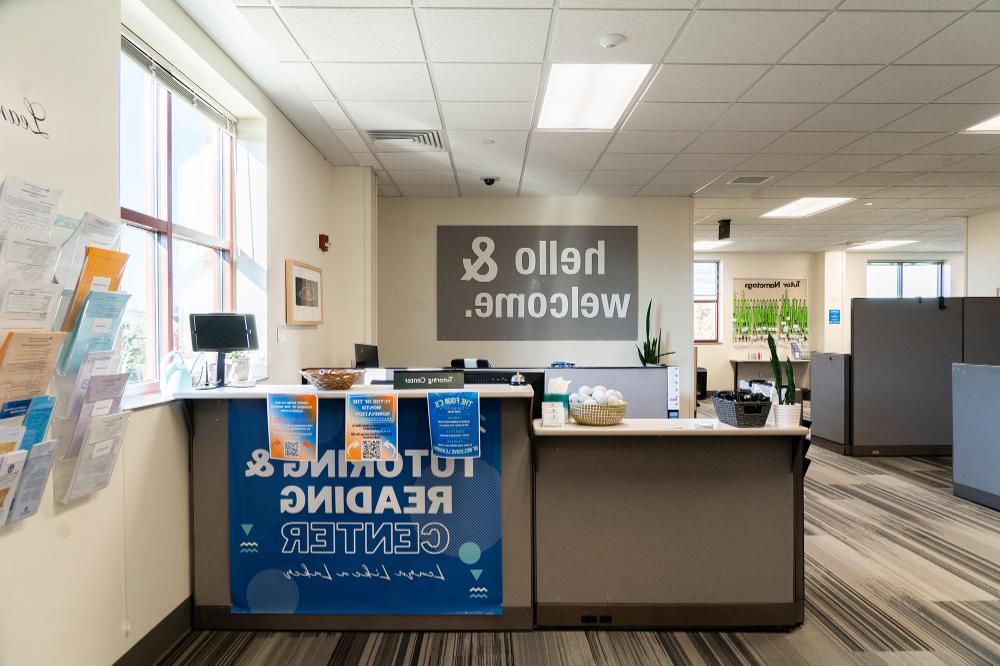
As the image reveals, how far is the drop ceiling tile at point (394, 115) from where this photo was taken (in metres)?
3.78

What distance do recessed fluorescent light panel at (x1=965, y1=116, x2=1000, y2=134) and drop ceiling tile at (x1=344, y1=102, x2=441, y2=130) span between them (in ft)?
12.9

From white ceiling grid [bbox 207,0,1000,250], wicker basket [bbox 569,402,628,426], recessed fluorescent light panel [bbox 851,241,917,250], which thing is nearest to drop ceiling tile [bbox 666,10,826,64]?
white ceiling grid [bbox 207,0,1000,250]

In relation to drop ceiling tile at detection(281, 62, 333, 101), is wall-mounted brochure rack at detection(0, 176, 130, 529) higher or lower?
lower

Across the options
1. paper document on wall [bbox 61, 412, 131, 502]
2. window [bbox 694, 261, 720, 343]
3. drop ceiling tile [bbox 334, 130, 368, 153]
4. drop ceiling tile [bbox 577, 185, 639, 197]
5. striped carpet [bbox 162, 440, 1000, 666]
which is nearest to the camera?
paper document on wall [bbox 61, 412, 131, 502]

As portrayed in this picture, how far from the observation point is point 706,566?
2.51 metres

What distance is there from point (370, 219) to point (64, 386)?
382 centimetres

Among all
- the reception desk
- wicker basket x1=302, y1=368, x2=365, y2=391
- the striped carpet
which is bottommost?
the striped carpet

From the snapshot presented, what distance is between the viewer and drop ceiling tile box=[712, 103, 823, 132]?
3.77 metres

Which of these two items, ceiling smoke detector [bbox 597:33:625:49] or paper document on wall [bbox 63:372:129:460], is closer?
paper document on wall [bbox 63:372:129:460]

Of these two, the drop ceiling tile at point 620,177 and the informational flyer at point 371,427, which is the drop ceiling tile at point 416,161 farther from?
the informational flyer at point 371,427

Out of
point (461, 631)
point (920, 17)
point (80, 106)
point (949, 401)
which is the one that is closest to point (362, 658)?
point (461, 631)

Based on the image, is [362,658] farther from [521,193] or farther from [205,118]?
[521,193]

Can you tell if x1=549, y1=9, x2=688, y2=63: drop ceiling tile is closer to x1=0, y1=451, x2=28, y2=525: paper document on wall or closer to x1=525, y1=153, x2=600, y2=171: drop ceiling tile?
x1=525, y1=153, x2=600, y2=171: drop ceiling tile

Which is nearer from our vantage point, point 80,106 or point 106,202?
point 80,106
